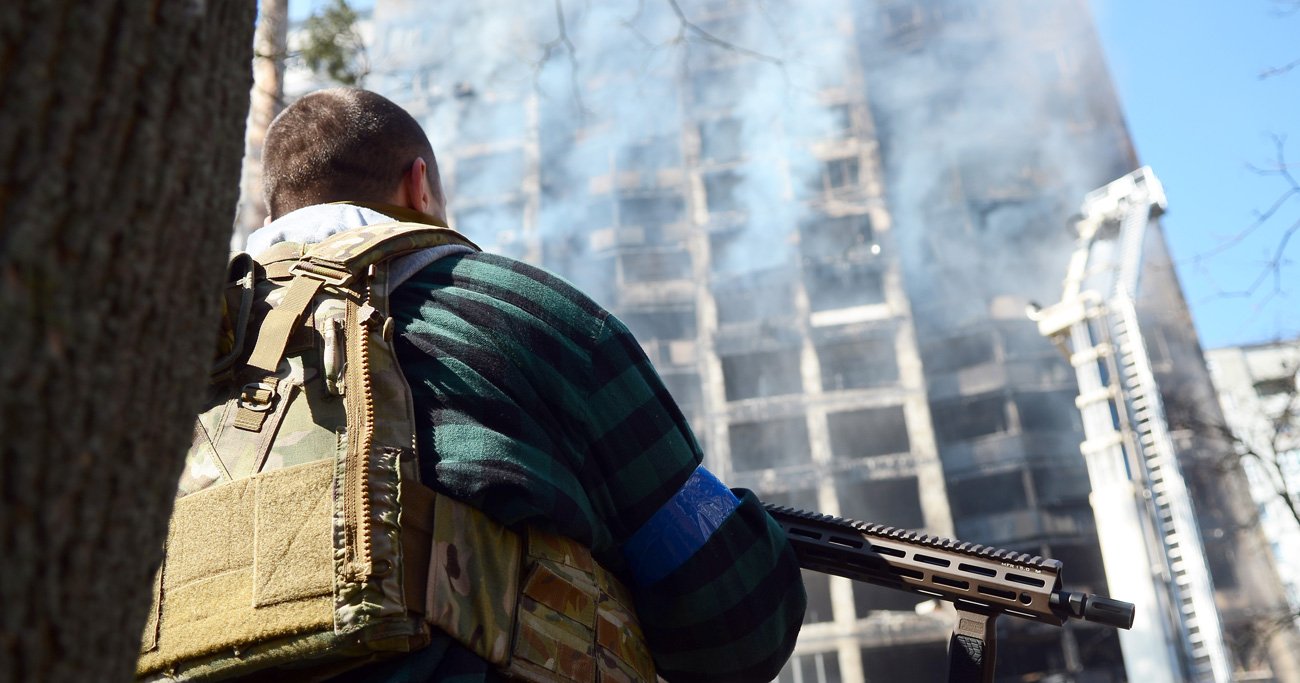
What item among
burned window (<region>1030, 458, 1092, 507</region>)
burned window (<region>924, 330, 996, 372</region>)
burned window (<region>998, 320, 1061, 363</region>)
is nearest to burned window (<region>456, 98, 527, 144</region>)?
burned window (<region>924, 330, 996, 372</region>)

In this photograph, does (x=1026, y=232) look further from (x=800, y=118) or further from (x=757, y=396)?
(x=757, y=396)

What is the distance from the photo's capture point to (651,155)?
36.0 meters

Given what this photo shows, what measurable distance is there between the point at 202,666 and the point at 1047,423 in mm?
32237

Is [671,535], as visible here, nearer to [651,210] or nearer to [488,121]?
[651,210]

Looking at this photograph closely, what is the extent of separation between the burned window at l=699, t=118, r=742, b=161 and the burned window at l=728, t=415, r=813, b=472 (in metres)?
9.69

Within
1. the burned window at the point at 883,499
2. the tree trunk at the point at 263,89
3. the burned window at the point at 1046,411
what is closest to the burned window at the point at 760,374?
the burned window at the point at 883,499

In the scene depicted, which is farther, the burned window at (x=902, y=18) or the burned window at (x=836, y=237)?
the burned window at (x=902, y=18)

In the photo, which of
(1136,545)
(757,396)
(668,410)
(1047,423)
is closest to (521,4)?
(757,396)

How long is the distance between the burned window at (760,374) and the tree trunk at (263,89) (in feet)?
81.7

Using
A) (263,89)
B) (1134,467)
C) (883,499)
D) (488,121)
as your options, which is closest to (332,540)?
A: (263,89)

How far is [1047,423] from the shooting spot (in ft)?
102

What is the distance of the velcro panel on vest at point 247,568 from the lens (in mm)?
1387

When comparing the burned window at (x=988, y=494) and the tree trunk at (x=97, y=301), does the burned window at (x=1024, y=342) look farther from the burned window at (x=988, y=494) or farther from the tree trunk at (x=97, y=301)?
the tree trunk at (x=97, y=301)

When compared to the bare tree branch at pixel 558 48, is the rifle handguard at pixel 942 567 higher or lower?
lower
